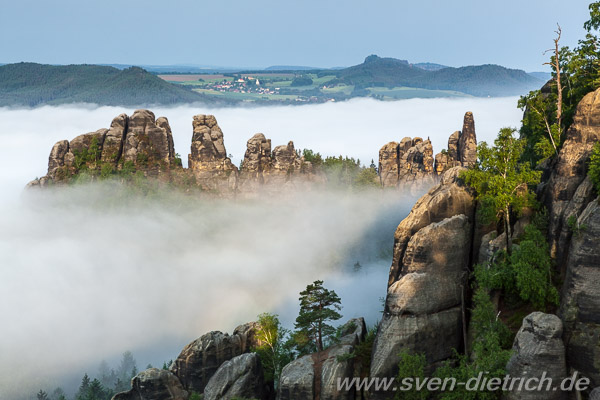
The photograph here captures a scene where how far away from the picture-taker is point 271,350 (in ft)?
214

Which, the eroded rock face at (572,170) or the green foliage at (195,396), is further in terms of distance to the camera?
the green foliage at (195,396)

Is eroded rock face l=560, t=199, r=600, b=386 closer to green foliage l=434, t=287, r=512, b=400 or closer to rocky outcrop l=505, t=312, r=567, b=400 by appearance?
rocky outcrop l=505, t=312, r=567, b=400

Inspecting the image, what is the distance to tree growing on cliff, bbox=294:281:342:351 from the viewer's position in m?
58.1

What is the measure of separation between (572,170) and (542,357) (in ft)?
47.2

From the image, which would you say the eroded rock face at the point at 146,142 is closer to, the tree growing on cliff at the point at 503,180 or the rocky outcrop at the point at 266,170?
the rocky outcrop at the point at 266,170

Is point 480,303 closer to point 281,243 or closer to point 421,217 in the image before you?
point 421,217

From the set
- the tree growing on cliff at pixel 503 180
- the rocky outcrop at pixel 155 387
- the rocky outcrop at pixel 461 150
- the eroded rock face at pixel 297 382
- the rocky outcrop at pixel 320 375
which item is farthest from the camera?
the rocky outcrop at pixel 461 150

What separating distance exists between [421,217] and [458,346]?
443 inches

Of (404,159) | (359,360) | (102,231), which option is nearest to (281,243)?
(404,159)

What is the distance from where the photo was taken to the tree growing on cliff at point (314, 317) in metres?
58.1

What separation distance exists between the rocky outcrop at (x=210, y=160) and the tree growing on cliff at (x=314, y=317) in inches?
3888

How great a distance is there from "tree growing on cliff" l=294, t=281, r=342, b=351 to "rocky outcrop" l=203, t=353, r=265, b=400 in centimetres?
569

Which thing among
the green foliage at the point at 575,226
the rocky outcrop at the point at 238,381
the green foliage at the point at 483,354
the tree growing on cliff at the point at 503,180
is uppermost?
the tree growing on cliff at the point at 503,180

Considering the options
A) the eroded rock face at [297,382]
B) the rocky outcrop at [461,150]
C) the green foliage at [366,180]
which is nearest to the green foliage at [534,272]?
the eroded rock face at [297,382]
